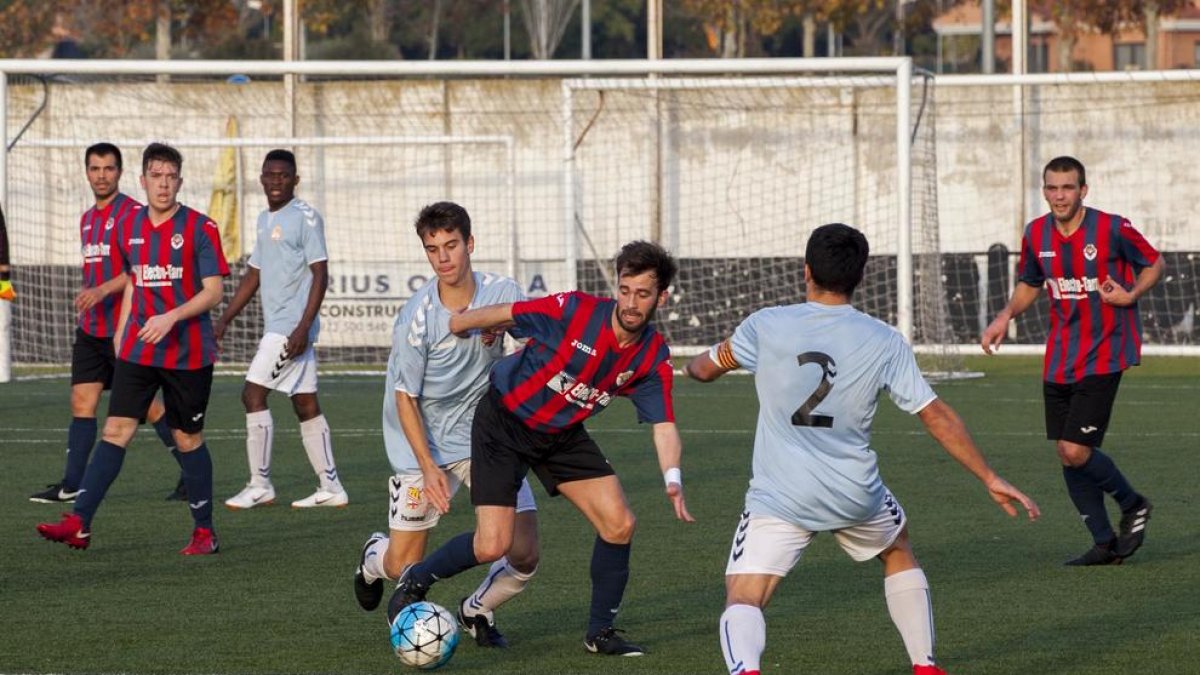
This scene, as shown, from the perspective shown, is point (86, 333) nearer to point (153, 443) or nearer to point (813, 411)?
point (153, 443)

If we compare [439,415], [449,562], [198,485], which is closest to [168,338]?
[198,485]

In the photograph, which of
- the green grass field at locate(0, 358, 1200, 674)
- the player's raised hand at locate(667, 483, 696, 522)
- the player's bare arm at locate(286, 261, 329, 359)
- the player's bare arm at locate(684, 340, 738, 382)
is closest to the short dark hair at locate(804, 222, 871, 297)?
the player's bare arm at locate(684, 340, 738, 382)

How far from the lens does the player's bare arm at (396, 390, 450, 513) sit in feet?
20.8

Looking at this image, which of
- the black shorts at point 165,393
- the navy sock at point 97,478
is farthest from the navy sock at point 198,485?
the navy sock at point 97,478

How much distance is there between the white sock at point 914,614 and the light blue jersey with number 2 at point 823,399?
30 centimetres

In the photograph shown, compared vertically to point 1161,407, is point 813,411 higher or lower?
higher

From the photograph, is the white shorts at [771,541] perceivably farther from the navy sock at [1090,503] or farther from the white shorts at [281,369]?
the white shorts at [281,369]

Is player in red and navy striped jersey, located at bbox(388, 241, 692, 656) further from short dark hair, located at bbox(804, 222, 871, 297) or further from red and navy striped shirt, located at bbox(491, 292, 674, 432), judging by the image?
short dark hair, located at bbox(804, 222, 871, 297)

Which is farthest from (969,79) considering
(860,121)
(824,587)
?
(824,587)

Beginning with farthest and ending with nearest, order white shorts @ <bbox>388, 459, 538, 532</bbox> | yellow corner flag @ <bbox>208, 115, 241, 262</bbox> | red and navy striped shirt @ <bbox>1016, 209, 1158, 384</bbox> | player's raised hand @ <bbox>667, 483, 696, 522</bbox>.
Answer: yellow corner flag @ <bbox>208, 115, 241, 262</bbox> → red and navy striped shirt @ <bbox>1016, 209, 1158, 384</bbox> → white shorts @ <bbox>388, 459, 538, 532</bbox> → player's raised hand @ <bbox>667, 483, 696, 522</bbox>

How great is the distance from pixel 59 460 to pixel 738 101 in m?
12.3

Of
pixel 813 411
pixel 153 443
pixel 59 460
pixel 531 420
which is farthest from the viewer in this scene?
pixel 153 443

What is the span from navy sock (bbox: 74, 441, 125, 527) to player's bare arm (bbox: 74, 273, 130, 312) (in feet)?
4.67

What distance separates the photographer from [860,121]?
22703 mm
